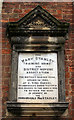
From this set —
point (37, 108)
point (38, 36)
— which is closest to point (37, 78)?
point (37, 108)

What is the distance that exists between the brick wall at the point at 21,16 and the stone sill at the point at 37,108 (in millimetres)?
277

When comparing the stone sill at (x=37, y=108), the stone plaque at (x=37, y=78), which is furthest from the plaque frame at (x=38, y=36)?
the stone sill at (x=37, y=108)

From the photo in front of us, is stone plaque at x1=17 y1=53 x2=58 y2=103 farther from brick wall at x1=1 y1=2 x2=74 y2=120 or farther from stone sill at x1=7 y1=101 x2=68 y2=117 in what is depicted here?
brick wall at x1=1 y1=2 x2=74 y2=120

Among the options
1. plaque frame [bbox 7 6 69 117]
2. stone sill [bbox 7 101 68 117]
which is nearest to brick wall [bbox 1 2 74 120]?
plaque frame [bbox 7 6 69 117]

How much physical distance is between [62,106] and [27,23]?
214 centimetres

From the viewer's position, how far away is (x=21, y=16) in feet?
19.8

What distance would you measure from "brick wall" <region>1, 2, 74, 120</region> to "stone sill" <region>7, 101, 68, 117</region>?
0.28m

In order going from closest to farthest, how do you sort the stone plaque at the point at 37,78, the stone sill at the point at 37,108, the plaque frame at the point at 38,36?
the stone sill at the point at 37,108 < the stone plaque at the point at 37,78 < the plaque frame at the point at 38,36

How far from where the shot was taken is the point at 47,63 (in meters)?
5.62

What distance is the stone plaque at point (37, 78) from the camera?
17.7 feet

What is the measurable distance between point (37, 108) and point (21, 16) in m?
2.36

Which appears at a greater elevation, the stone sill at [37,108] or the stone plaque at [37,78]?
the stone plaque at [37,78]

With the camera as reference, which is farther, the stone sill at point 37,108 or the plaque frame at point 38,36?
the plaque frame at point 38,36

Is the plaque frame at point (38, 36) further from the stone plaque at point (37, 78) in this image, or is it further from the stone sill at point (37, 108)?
the stone sill at point (37, 108)
